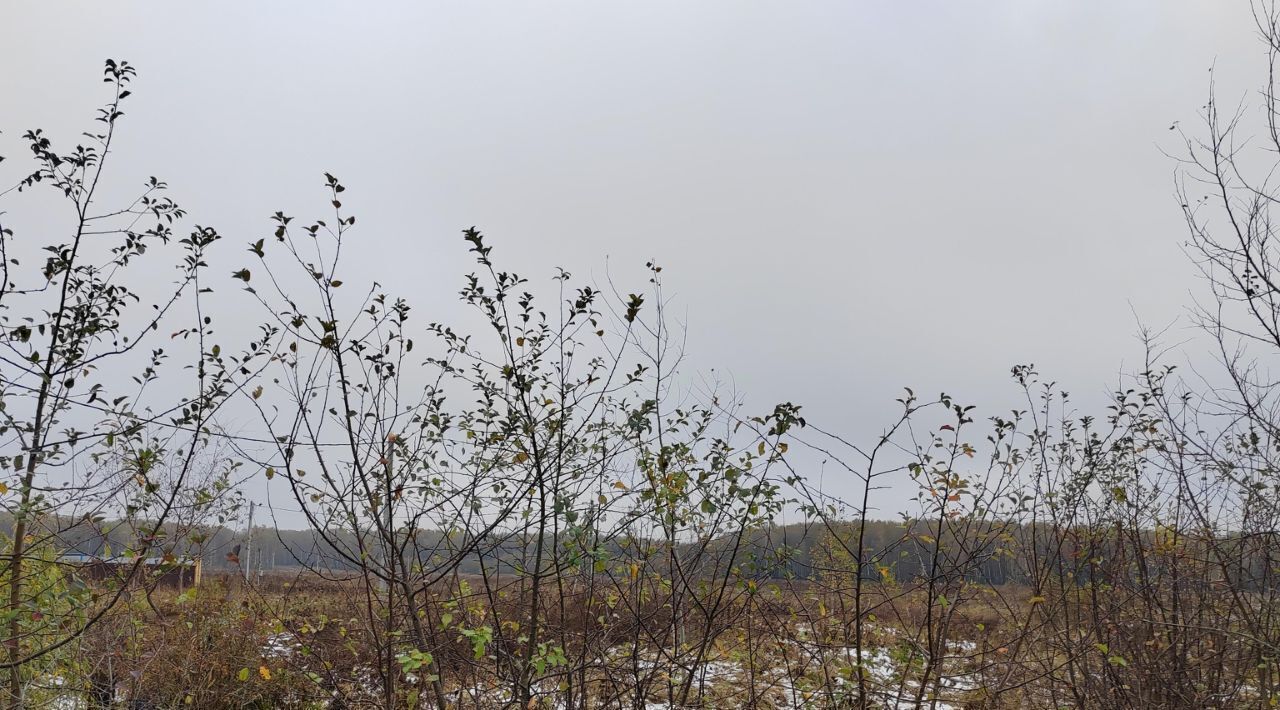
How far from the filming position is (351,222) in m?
3.44

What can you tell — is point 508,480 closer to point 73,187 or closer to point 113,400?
point 113,400

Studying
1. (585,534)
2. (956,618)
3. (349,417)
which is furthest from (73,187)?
(956,618)

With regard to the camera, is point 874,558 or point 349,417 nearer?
point 349,417

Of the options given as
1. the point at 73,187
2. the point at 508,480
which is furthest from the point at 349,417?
the point at 73,187

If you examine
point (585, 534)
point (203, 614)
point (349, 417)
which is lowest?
point (203, 614)

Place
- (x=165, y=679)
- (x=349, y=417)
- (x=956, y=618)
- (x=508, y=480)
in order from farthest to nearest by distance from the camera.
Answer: (x=956, y=618) → (x=165, y=679) → (x=508, y=480) → (x=349, y=417)

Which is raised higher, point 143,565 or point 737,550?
point 737,550

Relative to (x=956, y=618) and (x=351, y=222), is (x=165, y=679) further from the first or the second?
(x=956, y=618)

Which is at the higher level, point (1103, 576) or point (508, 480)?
point (508, 480)

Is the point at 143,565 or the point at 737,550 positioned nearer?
the point at 737,550

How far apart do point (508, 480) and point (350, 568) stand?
0.91m

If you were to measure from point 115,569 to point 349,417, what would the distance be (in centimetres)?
221

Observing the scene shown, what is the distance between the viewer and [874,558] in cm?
388

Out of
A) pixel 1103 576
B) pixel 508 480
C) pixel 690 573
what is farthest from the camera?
pixel 1103 576
